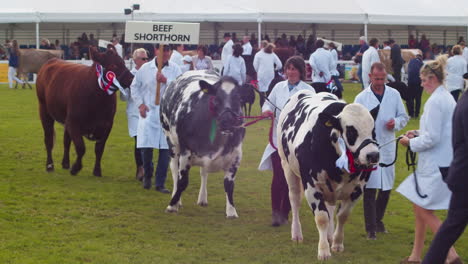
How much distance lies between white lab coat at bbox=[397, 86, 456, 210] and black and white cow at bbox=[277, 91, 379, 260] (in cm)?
45

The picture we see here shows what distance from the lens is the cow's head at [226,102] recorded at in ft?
29.7

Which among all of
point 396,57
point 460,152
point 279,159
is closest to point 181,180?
point 279,159

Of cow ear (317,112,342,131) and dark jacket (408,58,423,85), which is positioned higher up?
dark jacket (408,58,423,85)

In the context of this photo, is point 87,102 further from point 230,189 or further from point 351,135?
point 351,135

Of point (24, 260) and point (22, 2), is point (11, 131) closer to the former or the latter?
point (24, 260)

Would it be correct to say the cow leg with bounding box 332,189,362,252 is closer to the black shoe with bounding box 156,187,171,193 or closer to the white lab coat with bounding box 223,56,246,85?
the black shoe with bounding box 156,187,171,193

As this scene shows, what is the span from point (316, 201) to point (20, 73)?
26.9 metres

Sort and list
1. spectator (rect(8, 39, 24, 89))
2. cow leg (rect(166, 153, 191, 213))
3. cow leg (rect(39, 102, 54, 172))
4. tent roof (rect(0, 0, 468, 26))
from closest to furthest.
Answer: cow leg (rect(166, 153, 191, 213)) → cow leg (rect(39, 102, 54, 172)) → spectator (rect(8, 39, 24, 89)) → tent roof (rect(0, 0, 468, 26))

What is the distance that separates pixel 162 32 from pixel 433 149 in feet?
18.5

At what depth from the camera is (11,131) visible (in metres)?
17.9

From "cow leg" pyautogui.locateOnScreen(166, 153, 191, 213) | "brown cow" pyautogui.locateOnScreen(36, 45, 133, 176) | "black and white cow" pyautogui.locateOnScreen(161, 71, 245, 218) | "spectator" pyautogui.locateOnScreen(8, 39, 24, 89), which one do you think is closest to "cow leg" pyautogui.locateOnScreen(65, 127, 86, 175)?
"brown cow" pyautogui.locateOnScreen(36, 45, 133, 176)

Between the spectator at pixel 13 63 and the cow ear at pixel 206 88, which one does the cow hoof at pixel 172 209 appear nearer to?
the cow ear at pixel 206 88

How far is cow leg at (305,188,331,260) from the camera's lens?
292 inches

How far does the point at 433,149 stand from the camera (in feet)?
22.5
